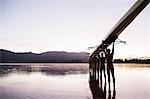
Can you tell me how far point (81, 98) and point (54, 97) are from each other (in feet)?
2.05

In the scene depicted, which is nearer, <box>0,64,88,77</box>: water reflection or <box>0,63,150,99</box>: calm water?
<box>0,63,150,99</box>: calm water

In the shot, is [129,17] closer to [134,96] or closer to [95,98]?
[95,98]

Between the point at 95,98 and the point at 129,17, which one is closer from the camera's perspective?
the point at 129,17

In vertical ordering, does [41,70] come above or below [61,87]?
above

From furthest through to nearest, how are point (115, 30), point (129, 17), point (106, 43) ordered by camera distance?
point (106, 43)
point (115, 30)
point (129, 17)

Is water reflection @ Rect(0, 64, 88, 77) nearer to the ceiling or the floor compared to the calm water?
nearer to the ceiling

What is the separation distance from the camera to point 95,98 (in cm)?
770

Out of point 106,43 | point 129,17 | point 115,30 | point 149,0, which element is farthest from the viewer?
point 106,43

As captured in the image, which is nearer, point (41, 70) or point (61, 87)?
point (61, 87)

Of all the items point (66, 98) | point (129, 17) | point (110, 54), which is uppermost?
point (129, 17)

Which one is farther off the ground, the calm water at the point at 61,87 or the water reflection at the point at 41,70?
the water reflection at the point at 41,70

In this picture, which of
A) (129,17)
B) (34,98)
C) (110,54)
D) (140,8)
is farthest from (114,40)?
(34,98)

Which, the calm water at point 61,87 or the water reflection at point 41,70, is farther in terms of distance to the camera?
the water reflection at point 41,70

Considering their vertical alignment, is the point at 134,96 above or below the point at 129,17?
below
